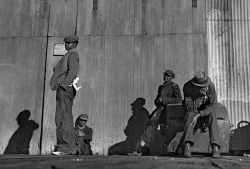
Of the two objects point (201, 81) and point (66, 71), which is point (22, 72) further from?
point (201, 81)

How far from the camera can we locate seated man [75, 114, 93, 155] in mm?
10816

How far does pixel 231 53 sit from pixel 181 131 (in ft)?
11.9

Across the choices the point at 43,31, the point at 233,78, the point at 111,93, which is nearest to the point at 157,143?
the point at 111,93

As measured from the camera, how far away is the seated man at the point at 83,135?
35.5 feet

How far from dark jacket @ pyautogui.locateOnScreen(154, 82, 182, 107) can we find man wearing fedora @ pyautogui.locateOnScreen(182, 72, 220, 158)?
109cm

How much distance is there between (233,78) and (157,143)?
251 cm

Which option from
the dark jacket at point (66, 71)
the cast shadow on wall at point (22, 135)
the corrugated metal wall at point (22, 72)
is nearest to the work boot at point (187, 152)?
the dark jacket at point (66, 71)

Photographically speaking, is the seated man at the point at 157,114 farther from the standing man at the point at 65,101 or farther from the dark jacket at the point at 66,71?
the dark jacket at the point at 66,71

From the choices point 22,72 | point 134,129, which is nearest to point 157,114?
point 134,129

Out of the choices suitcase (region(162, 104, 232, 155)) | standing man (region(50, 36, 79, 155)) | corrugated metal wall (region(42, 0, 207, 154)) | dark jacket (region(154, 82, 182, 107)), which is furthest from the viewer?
corrugated metal wall (region(42, 0, 207, 154))

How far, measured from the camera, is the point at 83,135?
36.6 ft

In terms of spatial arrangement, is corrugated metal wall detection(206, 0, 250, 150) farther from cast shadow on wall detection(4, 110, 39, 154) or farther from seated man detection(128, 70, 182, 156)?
cast shadow on wall detection(4, 110, 39, 154)

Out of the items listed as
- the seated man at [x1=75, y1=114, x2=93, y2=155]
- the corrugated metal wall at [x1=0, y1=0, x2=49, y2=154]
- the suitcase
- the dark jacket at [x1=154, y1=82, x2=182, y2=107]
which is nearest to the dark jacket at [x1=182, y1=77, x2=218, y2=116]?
the suitcase

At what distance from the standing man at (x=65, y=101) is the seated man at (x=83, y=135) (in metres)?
1.59
